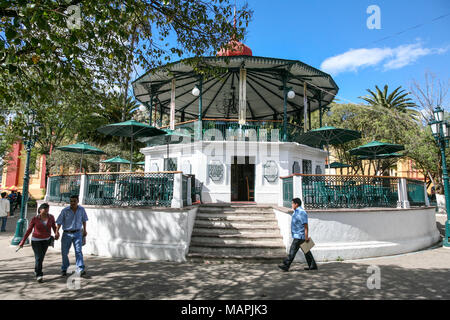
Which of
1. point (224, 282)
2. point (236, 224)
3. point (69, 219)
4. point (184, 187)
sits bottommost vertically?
point (224, 282)

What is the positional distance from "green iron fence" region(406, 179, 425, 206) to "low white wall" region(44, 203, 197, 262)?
27.2 ft

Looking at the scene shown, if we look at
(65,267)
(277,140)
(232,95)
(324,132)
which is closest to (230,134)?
(277,140)

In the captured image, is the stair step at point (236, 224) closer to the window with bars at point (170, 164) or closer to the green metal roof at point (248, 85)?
the window with bars at point (170, 164)

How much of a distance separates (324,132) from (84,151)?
11980 millimetres

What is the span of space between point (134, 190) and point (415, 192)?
35.0 feet

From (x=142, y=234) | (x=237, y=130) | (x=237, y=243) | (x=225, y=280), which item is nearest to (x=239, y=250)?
(x=237, y=243)

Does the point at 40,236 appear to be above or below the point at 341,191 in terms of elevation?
Result: below

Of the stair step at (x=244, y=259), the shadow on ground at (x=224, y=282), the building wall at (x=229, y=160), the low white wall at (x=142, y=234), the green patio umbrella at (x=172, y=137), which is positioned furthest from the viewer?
the green patio umbrella at (x=172, y=137)

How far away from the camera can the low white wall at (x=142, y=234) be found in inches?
303

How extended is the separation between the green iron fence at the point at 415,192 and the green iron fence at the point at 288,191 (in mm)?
4643

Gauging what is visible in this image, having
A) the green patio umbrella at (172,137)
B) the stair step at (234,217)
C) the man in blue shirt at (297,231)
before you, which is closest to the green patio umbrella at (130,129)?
the green patio umbrella at (172,137)

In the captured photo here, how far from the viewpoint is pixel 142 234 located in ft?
26.0

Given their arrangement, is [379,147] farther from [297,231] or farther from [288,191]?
[297,231]

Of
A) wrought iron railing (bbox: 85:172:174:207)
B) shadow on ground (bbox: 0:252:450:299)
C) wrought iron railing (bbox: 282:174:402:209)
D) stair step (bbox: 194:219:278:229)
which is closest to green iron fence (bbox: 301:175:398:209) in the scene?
wrought iron railing (bbox: 282:174:402:209)
